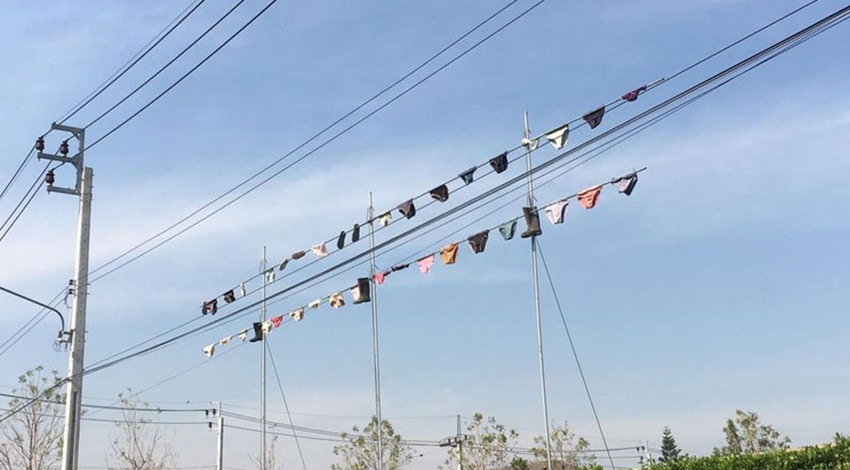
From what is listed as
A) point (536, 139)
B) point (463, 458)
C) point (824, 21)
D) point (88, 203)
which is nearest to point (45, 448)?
point (88, 203)

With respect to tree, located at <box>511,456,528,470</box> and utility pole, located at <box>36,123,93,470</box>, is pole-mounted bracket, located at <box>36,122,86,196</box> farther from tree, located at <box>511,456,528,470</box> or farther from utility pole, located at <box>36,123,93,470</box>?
tree, located at <box>511,456,528,470</box>

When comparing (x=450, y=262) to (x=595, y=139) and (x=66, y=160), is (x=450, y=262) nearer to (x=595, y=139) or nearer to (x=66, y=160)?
(x=595, y=139)

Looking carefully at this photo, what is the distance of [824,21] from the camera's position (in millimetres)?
10656

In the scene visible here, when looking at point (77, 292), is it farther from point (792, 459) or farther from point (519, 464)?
point (519, 464)

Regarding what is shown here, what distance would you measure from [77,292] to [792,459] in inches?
711

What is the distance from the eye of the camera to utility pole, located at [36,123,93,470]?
24062mm

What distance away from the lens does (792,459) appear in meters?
16.8

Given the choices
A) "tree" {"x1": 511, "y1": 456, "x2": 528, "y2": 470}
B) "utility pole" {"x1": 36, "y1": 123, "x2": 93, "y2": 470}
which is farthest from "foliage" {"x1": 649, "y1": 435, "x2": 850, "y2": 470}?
"tree" {"x1": 511, "y1": 456, "x2": 528, "y2": 470}

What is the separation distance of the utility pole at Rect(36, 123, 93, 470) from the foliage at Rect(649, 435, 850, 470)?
49.8 feet

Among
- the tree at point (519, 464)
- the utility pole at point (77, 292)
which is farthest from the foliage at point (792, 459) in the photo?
the tree at point (519, 464)

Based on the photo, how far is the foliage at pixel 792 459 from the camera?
1625 cm

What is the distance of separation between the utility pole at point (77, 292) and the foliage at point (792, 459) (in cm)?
1519

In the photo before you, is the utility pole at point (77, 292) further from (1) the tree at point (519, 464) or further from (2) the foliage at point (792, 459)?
(1) the tree at point (519, 464)

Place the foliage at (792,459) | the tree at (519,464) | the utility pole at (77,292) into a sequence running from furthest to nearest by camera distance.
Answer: the tree at (519,464)
the utility pole at (77,292)
the foliage at (792,459)
